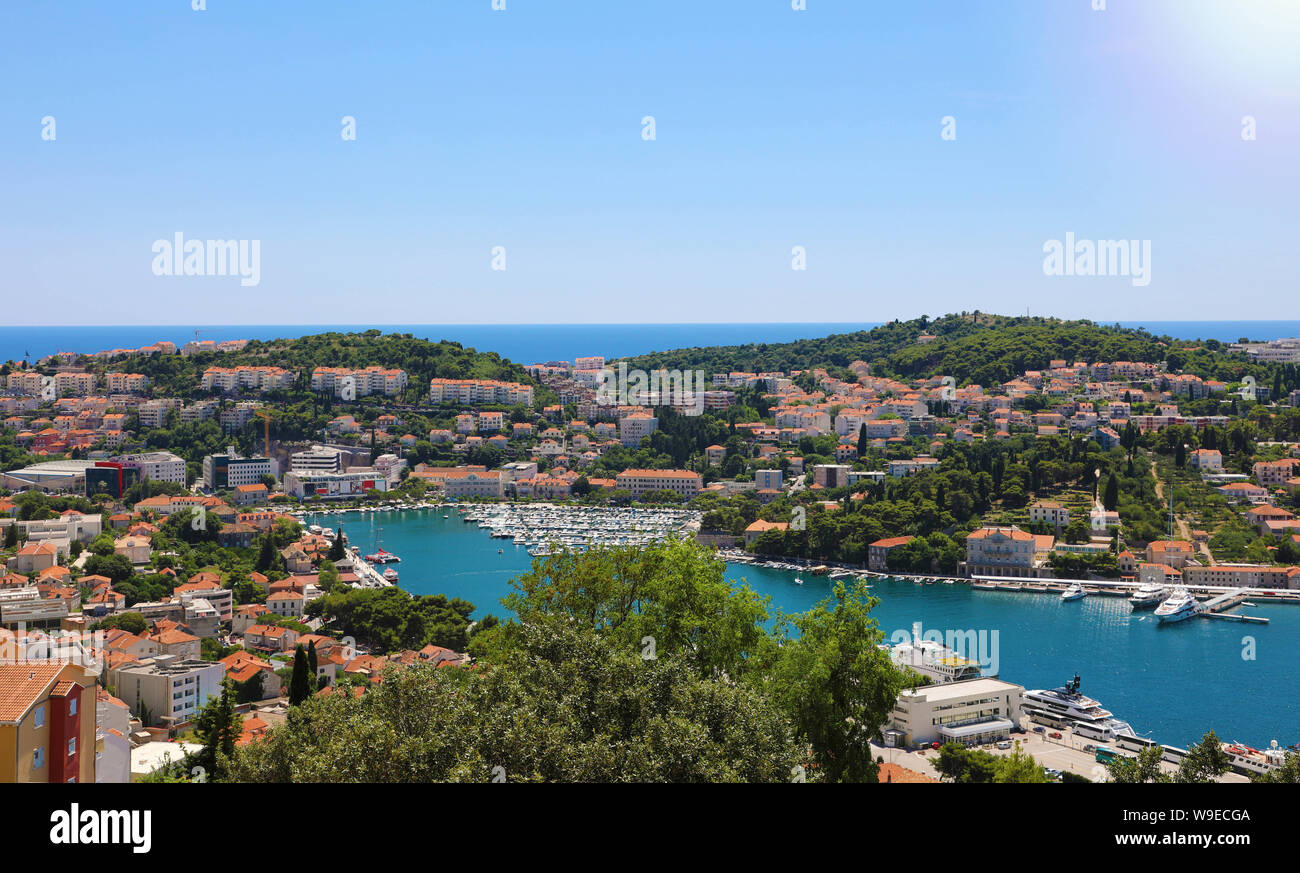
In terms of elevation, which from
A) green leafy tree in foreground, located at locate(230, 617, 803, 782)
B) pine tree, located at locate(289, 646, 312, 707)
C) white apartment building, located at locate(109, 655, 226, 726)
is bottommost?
white apartment building, located at locate(109, 655, 226, 726)

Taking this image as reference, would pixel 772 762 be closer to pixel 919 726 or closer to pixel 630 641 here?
pixel 630 641

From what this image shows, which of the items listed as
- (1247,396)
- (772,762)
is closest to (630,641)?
(772,762)

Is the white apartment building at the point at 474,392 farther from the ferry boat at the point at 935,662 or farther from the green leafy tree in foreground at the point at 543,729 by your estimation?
the green leafy tree in foreground at the point at 543,729

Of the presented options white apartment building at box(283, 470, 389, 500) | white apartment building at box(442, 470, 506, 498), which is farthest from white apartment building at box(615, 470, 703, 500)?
white apartment building at box(283, 470, 389, 500)

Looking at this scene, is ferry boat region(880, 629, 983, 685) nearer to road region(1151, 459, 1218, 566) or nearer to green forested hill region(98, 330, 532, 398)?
road region(1151, 459, 1218, 566)

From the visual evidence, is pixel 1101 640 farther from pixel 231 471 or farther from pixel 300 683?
pixel 231 471

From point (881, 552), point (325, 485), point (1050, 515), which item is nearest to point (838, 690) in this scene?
point (881, 552)
